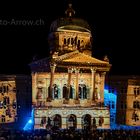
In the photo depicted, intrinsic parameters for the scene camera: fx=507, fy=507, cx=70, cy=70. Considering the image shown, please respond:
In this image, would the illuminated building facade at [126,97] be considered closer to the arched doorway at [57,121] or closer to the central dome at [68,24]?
the central dome at [68,24]

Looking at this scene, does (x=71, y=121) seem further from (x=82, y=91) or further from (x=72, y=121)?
(x=82, y=91)

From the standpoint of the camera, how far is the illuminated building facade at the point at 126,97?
74500 millimetres

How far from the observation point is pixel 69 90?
67.2 metres

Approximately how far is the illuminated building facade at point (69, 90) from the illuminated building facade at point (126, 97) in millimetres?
6353

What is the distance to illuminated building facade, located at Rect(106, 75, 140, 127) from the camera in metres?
74.5

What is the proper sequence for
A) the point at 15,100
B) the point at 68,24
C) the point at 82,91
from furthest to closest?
the point at 68,24 < the point at 15,100 < the point at 82,91

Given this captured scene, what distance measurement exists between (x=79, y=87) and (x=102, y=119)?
5.70 m

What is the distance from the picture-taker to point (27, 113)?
73500mm

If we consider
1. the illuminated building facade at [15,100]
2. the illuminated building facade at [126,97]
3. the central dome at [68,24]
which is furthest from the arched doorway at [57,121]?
the central dome at [68,24]

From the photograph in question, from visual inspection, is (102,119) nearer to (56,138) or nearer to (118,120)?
(118,120)

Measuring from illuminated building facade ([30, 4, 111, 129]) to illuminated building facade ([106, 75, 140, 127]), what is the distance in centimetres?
635

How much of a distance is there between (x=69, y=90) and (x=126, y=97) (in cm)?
1152

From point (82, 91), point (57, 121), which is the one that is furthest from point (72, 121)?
point (82, 91)

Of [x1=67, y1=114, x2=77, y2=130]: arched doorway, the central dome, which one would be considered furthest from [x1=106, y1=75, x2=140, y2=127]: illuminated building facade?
[x1=67, y1=114, x2=77, y2=130]: arched doorway
